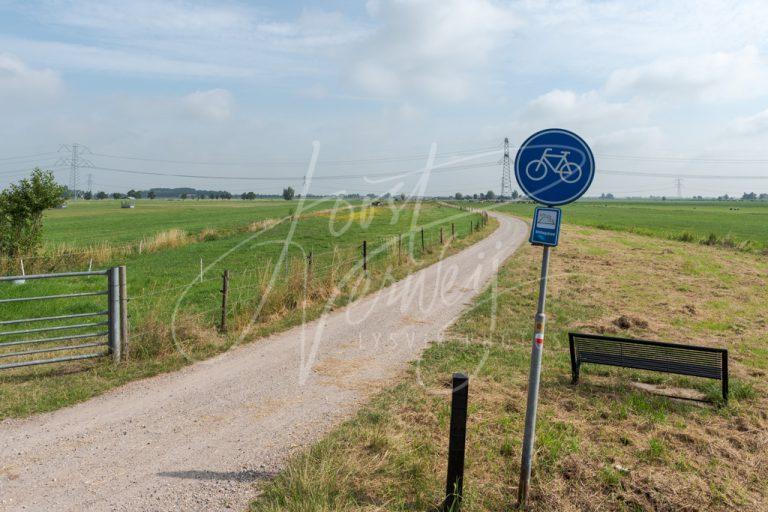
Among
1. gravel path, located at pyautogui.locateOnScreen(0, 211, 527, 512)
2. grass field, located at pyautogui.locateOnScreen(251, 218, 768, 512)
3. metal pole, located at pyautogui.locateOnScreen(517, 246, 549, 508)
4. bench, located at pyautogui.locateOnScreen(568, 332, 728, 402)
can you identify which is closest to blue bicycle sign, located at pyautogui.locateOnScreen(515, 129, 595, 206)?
metal pole, located at pyautogui.locateOnScreen(517, 246, 549, 508)

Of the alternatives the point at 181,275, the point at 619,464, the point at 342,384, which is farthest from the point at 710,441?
the point at 181,275

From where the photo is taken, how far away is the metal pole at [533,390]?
435 cm

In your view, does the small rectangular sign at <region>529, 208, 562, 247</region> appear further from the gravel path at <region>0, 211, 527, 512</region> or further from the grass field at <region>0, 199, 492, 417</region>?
the grass field at <region>0, 199, 492, 417</region>

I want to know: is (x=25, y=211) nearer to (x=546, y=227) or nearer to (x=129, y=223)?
(x=546, y=227)

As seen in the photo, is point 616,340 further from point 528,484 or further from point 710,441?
point 528,484

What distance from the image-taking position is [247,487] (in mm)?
4730

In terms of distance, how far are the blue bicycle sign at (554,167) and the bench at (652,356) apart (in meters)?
3.94

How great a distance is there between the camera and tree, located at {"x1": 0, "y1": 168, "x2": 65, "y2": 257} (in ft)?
66.0

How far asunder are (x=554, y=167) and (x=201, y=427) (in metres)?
5.17

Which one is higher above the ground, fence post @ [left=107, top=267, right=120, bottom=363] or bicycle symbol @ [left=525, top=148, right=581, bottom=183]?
bicycle symbol @ [left=525, top=148, right=581, bottom=183]

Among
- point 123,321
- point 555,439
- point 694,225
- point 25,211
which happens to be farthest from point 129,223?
point 694,225

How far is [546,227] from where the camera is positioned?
433 cm

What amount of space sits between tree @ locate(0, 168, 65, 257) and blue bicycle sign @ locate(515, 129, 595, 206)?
2306 centimetres

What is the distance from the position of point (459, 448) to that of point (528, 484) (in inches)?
35.6
